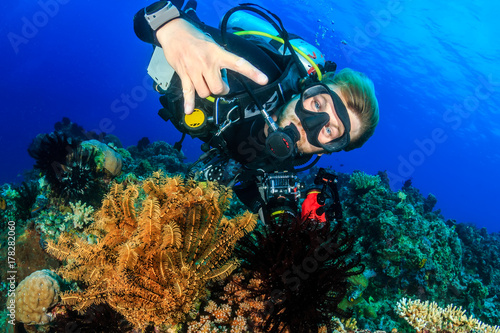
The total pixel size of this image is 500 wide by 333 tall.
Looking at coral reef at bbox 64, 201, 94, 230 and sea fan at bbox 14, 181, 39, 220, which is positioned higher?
coral reef at bbox 64, 201, 94, 230

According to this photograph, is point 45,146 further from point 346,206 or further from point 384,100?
point 384,100

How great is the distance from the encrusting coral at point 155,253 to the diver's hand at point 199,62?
3.30 ft

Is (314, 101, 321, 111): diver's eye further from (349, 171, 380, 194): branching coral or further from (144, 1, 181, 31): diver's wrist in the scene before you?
(349, 171, 380, 194): branching coral

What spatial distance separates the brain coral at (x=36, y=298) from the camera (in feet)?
11.0

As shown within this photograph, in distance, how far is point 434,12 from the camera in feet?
128

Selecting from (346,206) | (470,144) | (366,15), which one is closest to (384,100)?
(470,144)

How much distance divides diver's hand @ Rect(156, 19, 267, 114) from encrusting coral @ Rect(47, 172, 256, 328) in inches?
39.6

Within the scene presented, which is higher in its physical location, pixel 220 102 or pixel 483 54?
pixel 483 54

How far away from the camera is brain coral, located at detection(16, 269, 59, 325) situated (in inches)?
131

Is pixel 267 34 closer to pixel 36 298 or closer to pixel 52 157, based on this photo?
pixel 52 157

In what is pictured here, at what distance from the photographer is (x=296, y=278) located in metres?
2.41

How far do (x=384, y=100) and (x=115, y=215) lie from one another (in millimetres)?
88369
